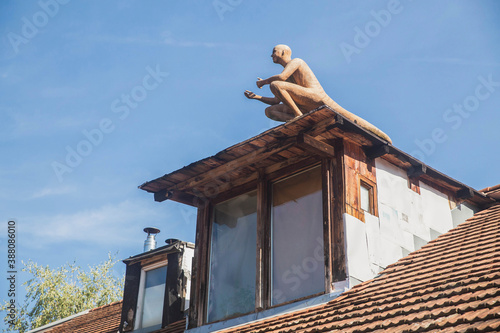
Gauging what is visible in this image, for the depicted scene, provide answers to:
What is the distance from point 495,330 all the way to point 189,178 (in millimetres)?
5757

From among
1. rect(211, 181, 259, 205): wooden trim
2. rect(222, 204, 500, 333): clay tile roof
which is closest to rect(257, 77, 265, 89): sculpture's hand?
rect(211, 181, 259, 205): wooden trim

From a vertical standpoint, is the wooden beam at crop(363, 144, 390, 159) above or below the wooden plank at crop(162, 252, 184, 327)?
above

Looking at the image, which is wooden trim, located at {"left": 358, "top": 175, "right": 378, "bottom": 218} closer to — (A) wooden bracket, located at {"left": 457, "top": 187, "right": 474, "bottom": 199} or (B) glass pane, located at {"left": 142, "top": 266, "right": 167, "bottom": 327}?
(A) wooden bracket, located at {"left": 457, "top": 187, "right": 474, "bottom": 199}

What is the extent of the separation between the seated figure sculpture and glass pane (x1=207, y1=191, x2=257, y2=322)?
134 cm

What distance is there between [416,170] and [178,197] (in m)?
3.75

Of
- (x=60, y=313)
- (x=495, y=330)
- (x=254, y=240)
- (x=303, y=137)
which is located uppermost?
(x=60, y=313)

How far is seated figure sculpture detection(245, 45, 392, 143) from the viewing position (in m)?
9.05

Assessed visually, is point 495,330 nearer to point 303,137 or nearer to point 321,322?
point 321,322

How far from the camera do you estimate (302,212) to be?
8828 millimetres

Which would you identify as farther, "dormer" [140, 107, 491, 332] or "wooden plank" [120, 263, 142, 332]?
"wooden plank" [120, 263, 142, 332]

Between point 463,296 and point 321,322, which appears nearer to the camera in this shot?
point 463,296

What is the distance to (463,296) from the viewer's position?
19.0 feet

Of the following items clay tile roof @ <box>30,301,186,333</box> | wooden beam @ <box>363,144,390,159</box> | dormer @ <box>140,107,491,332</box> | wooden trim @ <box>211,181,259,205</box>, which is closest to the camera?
dormer @ <box>140,107,491,332</box>

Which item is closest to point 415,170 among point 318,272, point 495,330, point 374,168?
point 374,168
